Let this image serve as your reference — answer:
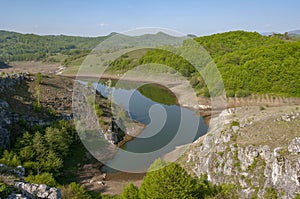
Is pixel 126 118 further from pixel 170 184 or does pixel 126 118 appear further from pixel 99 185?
pixel 170 184

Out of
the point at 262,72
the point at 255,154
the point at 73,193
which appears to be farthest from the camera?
the point at 262,72

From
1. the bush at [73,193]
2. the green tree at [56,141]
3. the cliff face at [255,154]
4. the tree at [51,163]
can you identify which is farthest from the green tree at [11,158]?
the cliff face at [255,154]

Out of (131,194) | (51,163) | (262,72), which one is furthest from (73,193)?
(262,72)

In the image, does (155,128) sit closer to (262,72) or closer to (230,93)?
(230,93)

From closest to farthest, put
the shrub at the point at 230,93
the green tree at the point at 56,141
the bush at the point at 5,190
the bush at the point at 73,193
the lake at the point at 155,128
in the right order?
1. the bush at the point at 5,190
2. the bush at the point at 73,193
3. the green tree at the point at 56,141
4. the lake at the point at 155,128
5. the shrub at the point at 230,93

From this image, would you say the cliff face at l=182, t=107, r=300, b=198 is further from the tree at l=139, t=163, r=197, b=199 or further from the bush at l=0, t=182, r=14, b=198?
the bush at l=0, t=182, r=14, b=198

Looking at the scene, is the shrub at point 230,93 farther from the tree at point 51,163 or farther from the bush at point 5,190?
the bush at point 5,190
